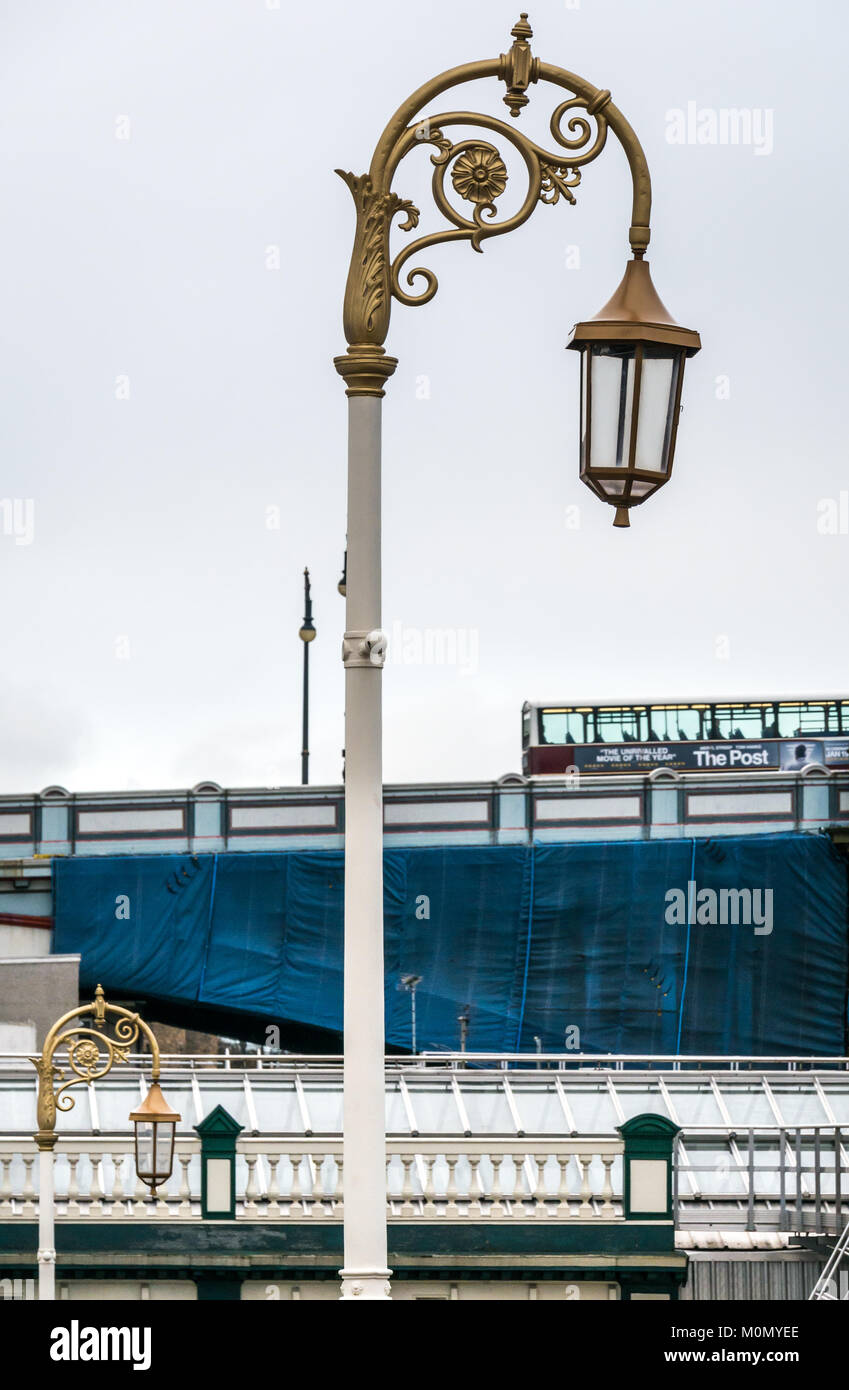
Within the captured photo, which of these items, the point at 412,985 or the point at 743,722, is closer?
the point at 412,985

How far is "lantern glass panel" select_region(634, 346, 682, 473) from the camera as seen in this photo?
8961mm

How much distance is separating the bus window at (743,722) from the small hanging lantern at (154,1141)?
44.3 meters

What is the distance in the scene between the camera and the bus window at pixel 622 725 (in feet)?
208

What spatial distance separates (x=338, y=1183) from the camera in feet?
75.3

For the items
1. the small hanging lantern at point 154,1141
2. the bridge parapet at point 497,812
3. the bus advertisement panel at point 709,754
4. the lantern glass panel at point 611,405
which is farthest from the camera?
the bus advertisement panel at point 709,754

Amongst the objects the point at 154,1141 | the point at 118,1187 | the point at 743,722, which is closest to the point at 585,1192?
the point at 118,1187

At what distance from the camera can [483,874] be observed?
53.3 meters

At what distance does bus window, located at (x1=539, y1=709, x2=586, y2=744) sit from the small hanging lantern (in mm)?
42486

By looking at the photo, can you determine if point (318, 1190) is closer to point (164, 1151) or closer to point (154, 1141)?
point (164, 1151)

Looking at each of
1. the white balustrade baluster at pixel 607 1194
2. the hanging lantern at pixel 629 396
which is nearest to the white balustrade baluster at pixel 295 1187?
the white balustrade baluster at pixel 607 1194

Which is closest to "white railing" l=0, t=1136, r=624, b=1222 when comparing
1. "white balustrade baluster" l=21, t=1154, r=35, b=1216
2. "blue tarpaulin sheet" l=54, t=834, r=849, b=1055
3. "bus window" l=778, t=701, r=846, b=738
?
"white balustrade baluster" l=21, t=1154, r=35, b=1216

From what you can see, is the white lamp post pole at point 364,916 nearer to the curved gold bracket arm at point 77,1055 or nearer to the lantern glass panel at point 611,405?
the lantern glass panel at point 611,405

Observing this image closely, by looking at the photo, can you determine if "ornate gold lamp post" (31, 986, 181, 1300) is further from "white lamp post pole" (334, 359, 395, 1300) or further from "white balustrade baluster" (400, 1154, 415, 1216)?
"white lamp post pole" (334, 359, 395, 1300)

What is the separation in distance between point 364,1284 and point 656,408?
354 cm
